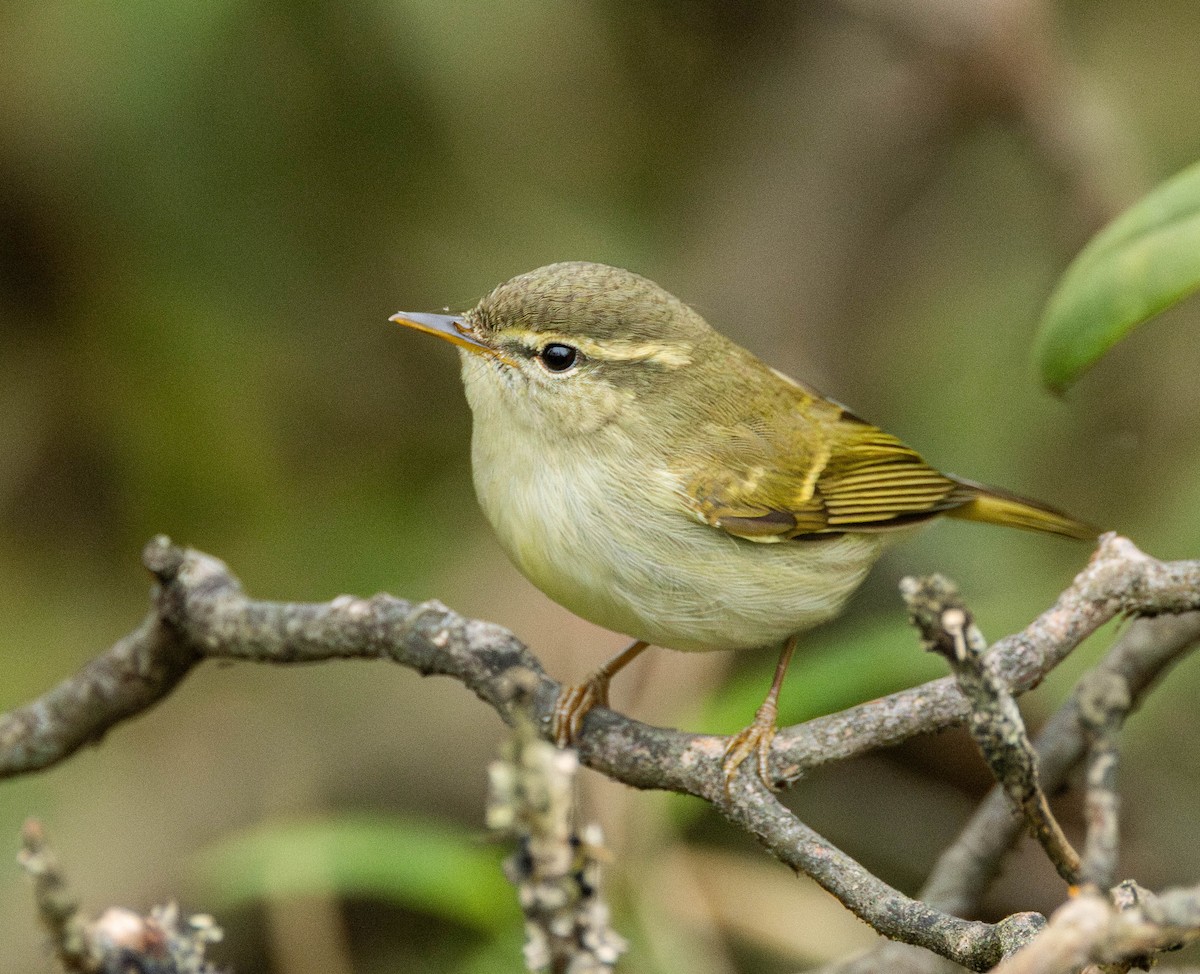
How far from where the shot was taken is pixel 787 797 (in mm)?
4781

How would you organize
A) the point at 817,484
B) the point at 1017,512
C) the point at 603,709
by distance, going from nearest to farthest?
the point at 603,709
the point at 817,484
the point at 1017,512

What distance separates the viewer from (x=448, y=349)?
559 centimetres

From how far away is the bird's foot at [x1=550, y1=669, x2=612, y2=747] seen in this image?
9.31 feet

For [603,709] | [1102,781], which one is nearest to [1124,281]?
[603,709]

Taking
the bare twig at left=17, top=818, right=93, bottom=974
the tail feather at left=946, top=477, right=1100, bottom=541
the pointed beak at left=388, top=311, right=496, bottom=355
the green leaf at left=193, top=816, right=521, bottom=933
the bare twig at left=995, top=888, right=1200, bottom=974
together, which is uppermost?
the pointed beak at left=388, top=311, right=496, bottom=355

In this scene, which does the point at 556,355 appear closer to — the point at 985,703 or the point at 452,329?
the point at 452,329

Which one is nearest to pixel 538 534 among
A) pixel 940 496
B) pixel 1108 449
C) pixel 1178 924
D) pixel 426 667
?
pixel 426 667

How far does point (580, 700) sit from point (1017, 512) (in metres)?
1.40

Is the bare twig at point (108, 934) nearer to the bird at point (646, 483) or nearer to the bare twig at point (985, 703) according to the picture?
the bare twig at point (985, 703)

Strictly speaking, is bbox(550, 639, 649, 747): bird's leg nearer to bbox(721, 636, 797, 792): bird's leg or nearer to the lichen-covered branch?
the lichen-covered branch

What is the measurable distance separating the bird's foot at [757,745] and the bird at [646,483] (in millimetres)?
11

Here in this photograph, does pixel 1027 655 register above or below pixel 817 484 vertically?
below

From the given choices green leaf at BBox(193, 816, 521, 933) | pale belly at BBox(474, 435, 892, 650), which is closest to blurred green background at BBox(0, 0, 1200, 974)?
green leaf at BBox(193, 816, 521, 933)

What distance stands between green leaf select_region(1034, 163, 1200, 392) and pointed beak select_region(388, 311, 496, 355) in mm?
1320
